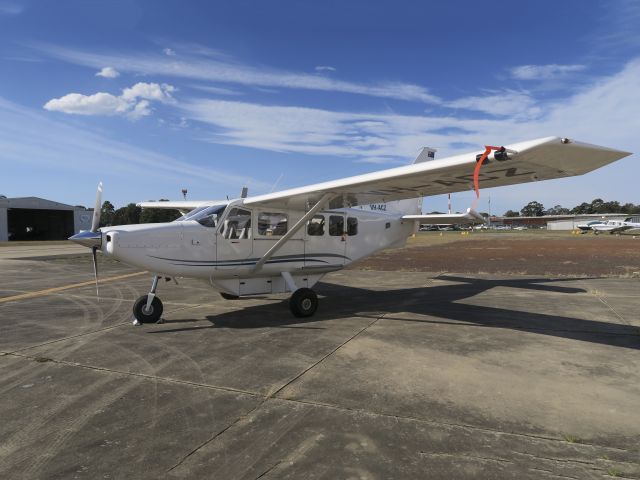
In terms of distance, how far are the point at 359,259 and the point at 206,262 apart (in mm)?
4356

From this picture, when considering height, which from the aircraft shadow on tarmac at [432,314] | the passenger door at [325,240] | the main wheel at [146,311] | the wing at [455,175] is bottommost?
the aircraft shadow on tarmac at [432,314]

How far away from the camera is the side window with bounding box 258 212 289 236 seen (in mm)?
9070

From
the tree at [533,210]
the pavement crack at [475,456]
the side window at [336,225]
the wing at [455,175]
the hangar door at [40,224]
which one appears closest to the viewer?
the pavement crack at [475,456]

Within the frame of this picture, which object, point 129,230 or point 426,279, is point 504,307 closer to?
point 426,279

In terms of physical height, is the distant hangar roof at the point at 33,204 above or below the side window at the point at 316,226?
above

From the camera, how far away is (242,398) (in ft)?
14.3

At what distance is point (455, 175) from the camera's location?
6246 mm

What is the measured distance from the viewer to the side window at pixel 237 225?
854 cm

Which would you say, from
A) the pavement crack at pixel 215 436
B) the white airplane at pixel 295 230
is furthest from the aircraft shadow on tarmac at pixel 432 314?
the pavement crack at pixel 215 436

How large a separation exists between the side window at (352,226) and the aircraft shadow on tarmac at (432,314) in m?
1.86

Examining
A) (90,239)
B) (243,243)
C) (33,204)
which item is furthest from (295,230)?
(33,204)

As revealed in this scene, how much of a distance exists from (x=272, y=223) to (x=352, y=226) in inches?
95.2

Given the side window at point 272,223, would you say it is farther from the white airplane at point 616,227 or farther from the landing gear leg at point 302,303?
the white airplane at point 616,227

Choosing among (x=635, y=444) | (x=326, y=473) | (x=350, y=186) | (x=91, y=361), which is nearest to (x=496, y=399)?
(x=635, y=444)
